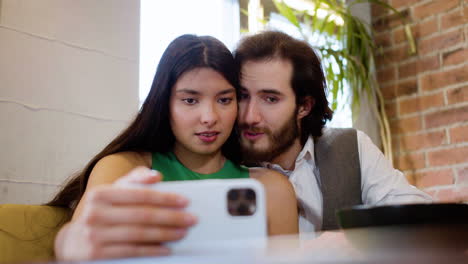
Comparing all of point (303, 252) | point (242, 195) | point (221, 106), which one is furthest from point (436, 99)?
point (303, 252)

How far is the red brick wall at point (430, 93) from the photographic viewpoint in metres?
2.51

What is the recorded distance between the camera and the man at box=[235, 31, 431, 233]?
5.19 feet

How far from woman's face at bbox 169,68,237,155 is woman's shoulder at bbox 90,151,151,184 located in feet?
0.41

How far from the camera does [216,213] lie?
0.54 meters

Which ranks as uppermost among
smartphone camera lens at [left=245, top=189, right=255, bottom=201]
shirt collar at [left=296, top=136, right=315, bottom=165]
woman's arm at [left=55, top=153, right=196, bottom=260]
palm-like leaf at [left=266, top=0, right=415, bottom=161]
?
palm-like leaf at [left=266, top=0, right=415, bottom=161]

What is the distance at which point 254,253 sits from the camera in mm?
371

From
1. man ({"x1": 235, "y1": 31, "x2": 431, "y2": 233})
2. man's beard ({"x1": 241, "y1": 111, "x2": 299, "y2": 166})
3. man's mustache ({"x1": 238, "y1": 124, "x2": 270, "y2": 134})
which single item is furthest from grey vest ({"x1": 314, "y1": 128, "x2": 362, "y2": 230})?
man's mustache ({"x1": 238, "y1": 124, "x2": 270, "y2": 134})

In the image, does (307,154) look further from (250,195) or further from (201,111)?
(250,195)

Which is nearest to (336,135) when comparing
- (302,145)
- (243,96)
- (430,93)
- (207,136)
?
(302,145)

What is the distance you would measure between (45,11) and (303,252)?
5.28ft

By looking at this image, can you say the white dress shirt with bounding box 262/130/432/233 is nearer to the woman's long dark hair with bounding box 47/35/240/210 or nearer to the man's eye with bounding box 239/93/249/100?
the man's eye with bounding box 239/93/249/100

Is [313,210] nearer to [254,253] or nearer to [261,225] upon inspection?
Answer: [261,225]

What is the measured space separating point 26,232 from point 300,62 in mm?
1137

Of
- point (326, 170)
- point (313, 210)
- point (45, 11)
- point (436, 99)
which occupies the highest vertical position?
point (45, 11)
